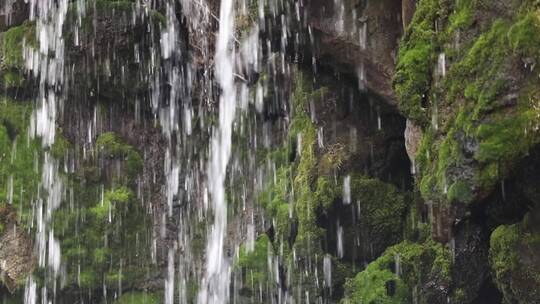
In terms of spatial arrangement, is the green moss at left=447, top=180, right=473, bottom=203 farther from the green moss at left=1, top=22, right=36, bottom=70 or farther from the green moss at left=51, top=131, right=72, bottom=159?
the green moss at left=1, top=22, right=36, bottom=70

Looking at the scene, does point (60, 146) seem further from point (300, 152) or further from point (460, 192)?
point (460, 192)

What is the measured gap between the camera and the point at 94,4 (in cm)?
1330

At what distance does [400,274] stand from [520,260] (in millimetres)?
2005

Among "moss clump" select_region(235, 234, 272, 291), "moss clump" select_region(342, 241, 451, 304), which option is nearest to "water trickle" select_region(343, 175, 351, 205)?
"moss clump" select_region(342, 241, 451, 304)

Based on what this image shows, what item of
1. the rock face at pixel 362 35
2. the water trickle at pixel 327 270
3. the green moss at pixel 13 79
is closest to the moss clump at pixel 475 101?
the rock face at pixel 362 35

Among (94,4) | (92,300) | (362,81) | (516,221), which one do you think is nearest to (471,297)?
(516,221)

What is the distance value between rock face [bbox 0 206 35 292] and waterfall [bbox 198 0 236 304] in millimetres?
3043

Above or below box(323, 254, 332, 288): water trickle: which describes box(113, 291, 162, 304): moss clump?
below

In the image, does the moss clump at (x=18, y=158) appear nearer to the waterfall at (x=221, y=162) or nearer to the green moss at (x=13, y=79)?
the green moss at (x=13, y=79)

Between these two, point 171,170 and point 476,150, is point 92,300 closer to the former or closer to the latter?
point 171,170

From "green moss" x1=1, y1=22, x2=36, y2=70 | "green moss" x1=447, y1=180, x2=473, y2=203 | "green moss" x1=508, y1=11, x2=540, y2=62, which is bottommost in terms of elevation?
"green moss" x1=447, y1=180, x2=473, y2=203

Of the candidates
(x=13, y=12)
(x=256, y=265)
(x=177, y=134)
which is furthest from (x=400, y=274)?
(x=13, y=12)

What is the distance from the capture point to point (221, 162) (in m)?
13.2

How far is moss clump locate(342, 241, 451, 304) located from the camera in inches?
290
